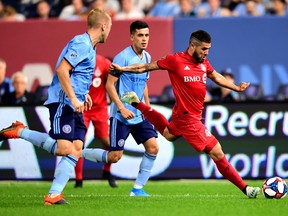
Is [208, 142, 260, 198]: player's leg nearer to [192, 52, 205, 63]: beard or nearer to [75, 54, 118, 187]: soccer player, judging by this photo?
[192, 52, 205, 63]: beard

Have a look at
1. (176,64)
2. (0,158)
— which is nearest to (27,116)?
(0,158)

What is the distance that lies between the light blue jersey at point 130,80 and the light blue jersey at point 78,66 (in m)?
1.42

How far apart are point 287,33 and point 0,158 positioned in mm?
7381

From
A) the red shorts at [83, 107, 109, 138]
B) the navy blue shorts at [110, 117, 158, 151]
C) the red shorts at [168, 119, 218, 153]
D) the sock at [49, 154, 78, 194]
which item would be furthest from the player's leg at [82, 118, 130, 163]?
the red shorts at [83, 107, 109, 138]

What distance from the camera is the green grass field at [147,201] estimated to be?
11414mm

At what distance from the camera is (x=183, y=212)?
1134cm

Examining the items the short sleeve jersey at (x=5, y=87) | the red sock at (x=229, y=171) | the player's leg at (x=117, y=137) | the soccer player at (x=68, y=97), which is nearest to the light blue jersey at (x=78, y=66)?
the soccer player at (x=68, y=97)

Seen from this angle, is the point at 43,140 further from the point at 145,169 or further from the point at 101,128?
the point at 101,128

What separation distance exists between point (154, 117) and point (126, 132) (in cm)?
68

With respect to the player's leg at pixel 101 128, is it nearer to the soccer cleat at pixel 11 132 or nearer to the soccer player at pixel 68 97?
the soccer cleat at pixel 11 132

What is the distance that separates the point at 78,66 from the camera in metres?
12.2

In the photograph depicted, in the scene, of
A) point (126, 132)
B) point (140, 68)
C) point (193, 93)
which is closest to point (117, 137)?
point (126, 132)

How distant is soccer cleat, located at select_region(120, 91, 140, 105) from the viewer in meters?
13.2

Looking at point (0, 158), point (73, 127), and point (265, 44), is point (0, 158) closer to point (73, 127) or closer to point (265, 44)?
point (73, 127)
